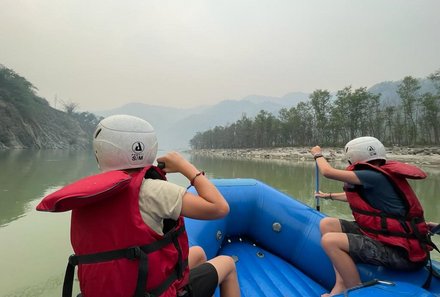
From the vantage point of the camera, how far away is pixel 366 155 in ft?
7.48

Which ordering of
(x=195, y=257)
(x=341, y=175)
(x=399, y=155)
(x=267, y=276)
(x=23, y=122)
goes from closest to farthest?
(x=195, y=257) < (x=341, y=175) < (x=267, y=276) < (x=399, y=155) < (x=23, y=122)

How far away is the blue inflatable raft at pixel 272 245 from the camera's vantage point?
2480 millimetres

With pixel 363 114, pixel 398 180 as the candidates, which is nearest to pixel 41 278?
pixel 398 180

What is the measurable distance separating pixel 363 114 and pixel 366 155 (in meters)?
43.5

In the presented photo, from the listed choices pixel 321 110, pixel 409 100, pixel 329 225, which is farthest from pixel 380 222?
pixel 321 110

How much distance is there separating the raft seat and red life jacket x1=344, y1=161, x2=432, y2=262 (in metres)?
0.77

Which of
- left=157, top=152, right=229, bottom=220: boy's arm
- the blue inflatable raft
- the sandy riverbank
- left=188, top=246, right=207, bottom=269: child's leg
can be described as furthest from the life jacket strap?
the sandy riverbank

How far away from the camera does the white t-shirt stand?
1198mm

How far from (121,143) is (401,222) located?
6.20 feet

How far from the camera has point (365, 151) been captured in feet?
7.49

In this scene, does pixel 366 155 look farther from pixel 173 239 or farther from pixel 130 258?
pixel 130 258

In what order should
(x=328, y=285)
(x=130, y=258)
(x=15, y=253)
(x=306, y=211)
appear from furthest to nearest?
(x=15, y=253), (x=306, y=211), (x=328, y=285), (x=130, y=258)

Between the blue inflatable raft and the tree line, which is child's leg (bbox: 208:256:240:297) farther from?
the tree line

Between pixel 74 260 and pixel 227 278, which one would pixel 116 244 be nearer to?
pixel 74 260
